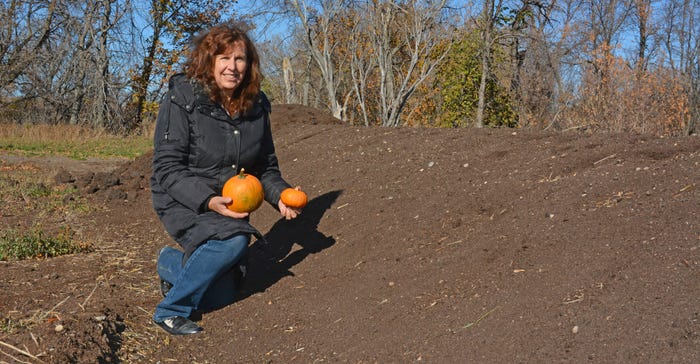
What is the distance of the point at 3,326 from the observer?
4070mm

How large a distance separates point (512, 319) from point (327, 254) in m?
2.11

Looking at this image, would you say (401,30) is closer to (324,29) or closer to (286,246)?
(324,29)

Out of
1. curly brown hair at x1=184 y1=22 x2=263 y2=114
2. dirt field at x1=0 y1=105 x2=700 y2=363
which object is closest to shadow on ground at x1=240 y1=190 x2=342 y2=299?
dirt field at x1=0 y1=105 x2=700 y2=363

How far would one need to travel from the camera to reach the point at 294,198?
14.7 ft

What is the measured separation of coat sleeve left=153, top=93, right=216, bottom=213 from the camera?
168 inches

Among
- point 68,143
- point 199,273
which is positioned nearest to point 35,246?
point 199,273

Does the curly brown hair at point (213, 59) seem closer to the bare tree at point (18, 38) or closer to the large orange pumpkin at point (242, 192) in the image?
the large orange pumpkin at point (242, 192)

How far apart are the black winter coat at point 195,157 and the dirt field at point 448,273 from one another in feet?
2.20

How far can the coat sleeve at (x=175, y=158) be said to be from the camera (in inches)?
Result: 168

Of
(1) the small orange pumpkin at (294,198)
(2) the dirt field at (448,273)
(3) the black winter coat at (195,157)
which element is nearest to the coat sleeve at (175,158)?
(3) the black winter coat at (195,157)

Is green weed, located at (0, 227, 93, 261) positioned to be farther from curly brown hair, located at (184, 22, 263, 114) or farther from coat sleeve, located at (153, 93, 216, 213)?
curly brown hair, located at (184, 22, 263, 114)

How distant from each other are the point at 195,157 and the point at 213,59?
0.63 m

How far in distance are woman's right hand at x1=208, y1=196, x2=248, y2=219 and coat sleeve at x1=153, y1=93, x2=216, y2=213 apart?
0.05m

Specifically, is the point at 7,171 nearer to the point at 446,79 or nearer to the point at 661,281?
the point at 661,281
